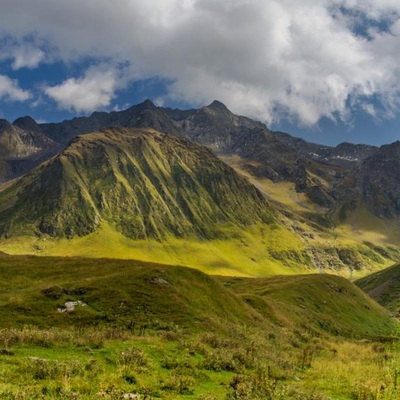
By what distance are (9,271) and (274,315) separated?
34.5 meters

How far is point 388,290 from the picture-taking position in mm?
161625

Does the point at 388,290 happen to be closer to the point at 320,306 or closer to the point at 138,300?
the point at 320,306

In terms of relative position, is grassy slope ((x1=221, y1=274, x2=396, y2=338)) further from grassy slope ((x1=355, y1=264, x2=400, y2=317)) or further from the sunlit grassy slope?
grassy slope ((x1=355, y1=264, x2=400, y2=317))

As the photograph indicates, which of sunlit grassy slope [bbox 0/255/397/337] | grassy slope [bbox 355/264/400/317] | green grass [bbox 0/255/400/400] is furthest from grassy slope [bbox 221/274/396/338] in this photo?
grassy slope [bbox 355/264/400/317]

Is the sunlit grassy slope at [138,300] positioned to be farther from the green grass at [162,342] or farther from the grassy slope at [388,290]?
the grassy slope at [388,290]

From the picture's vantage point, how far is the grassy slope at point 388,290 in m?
139

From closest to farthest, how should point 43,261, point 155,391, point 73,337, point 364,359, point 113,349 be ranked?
point 155,391, point 113,349, point 73,337, point 364,359, point 43,261

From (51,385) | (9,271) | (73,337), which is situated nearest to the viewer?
(51,385)

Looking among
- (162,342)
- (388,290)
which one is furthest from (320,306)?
(388,290)

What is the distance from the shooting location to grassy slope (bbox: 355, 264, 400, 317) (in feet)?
455

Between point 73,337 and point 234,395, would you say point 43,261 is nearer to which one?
point 73,337

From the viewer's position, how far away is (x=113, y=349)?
2750 centimetres

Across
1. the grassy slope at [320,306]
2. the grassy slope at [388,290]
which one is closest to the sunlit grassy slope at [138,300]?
the grassy slope at [320,306]

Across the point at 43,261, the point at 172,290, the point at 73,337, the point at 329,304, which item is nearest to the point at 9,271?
the point at 43,261
